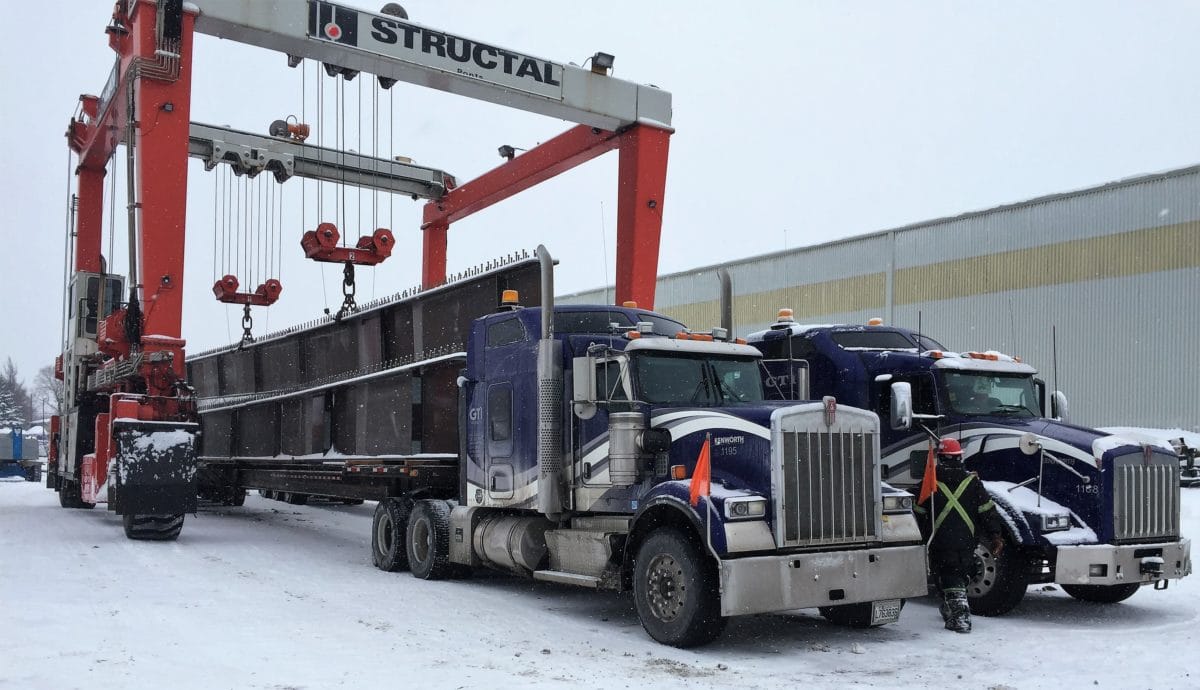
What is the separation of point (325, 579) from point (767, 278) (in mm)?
25449

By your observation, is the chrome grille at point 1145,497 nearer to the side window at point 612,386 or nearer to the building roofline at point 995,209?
the side window at point 612,386

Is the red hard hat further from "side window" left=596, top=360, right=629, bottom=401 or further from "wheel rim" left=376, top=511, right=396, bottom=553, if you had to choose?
"wheel rim" left=376, top=511, right=396, bottom=553

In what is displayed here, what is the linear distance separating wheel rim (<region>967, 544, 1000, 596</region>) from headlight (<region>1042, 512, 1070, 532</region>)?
568mm

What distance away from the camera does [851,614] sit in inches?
354

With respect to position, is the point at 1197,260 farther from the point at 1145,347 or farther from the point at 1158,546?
the point at 1158,546

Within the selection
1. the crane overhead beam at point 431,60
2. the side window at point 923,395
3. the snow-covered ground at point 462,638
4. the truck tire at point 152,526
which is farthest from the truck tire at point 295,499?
the side window at point 923,395

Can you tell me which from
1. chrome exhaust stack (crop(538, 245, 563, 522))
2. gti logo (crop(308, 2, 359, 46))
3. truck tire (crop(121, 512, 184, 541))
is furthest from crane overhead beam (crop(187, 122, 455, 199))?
chrome exhaust stack (crop(538, 245, 563, 522))

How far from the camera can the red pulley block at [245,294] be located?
19516mm

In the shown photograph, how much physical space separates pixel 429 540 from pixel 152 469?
4824 mm

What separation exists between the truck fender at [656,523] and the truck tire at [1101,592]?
4610mm

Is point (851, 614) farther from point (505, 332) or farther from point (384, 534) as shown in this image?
point (384, 534)

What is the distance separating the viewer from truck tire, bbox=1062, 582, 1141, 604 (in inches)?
411

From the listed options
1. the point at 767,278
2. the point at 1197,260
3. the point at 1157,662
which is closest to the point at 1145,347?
the point at 1197,260

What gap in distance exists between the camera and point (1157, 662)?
7750 mm
